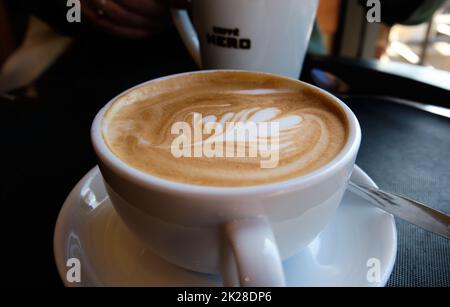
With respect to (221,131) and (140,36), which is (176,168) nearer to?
(221,131)

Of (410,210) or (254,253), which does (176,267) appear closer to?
(254,253)

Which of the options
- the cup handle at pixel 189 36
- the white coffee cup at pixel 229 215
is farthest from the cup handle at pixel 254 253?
the cup handle at pixel 189 36

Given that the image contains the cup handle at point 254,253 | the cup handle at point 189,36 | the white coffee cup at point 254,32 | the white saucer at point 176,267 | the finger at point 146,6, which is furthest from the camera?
the finger at point 146,6

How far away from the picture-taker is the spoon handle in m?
0.45

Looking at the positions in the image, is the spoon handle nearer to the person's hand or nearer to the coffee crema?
the coffee crema

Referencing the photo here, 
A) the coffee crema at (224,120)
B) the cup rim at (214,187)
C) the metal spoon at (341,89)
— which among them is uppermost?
the cup rim at (214,187)

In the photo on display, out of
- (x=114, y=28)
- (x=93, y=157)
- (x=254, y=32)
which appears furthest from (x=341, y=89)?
(x=114, y=28)

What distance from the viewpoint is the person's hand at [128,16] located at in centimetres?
102

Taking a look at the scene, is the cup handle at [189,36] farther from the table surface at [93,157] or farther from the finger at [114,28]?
the finger at [114,28]

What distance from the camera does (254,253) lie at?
1.06 feet

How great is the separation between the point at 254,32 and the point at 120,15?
49 centimetres

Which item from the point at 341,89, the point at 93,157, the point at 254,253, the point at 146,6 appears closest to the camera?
the point at 254,253

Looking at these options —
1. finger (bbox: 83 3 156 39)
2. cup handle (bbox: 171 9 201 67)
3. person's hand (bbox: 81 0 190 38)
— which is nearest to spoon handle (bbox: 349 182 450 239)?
cup handle (bbox: 171 9 201 67)
